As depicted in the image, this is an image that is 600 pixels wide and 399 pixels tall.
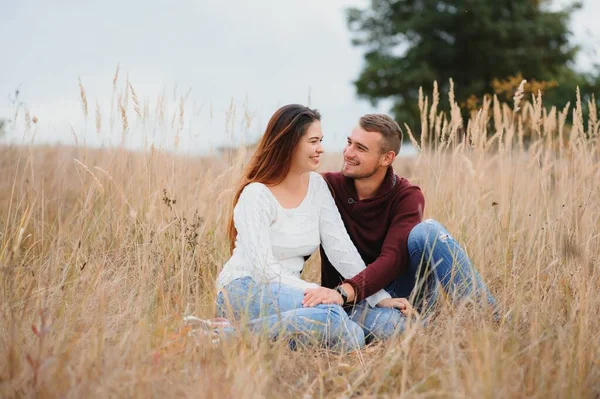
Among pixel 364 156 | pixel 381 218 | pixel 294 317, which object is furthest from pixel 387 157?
pixel 294 317

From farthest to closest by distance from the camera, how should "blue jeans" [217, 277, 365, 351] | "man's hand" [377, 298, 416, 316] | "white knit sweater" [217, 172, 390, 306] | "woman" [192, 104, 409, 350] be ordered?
1. "man's hand" [377, 298, 416, 316]
2. "white knit sweater" [217, 172, 390, 306]
3. "woman" [192, 104, 409, 350]
4. "blue jeans" [217, 277, 365, 351]

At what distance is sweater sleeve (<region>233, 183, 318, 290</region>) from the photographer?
2621mm

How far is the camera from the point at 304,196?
2885 mm

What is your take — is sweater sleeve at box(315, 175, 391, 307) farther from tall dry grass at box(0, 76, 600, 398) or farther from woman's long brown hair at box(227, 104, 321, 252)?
tall dry grass at box(0, 76, 600, 398)

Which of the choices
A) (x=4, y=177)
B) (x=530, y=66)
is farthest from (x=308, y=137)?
(x=530, y=66)

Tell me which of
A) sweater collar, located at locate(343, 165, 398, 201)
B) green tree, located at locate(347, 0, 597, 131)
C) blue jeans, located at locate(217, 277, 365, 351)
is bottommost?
blue jeans, located at locate(217, 277, 365, 351)

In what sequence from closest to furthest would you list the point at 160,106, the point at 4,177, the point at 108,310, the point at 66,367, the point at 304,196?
1. the point at 66,367
2. the point at 108,310
3. the point at 304,196
4. the point at 160,106
5. the point at 4,177

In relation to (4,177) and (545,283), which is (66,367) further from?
(4,177)

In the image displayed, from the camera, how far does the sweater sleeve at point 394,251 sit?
269 cm

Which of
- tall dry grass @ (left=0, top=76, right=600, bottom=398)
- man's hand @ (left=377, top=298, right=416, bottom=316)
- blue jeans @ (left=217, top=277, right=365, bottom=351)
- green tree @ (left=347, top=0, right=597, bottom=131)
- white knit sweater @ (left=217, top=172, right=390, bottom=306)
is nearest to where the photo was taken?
tall dry grass @ (left=0, top=76, right=600, bottom=398)

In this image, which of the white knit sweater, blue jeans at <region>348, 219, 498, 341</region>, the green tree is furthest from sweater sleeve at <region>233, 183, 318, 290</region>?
the green tree

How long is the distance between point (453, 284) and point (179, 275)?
127cm

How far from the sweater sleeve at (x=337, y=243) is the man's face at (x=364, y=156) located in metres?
0.16

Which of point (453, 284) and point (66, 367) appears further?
point (453, 284)
